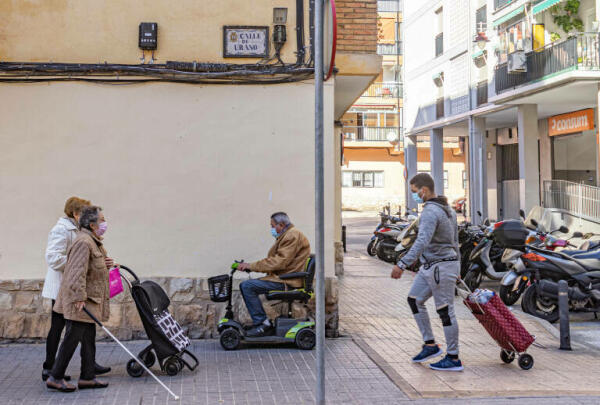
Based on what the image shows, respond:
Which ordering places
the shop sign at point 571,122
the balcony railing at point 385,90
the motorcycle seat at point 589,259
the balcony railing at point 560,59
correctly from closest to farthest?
the motorcycle seat at point 589,259, the balcony railing at point 560,59, the shop sign at point 571,122, the balcony railing at point 385,90

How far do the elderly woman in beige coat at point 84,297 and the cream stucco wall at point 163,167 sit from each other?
Answer: 1.94 metres

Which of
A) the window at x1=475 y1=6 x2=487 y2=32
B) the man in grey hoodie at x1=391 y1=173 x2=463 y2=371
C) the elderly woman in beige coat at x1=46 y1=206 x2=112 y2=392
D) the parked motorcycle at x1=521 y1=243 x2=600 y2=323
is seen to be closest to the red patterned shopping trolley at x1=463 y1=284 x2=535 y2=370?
the man in grey hoodie at x1=391 y1=173 x2=463 y2=371

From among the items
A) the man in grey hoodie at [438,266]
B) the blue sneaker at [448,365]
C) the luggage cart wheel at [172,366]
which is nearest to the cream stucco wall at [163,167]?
the man in grey hoodie at [438,266]

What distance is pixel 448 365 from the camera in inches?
266

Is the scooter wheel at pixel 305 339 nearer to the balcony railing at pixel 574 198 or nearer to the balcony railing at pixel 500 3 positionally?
the balcony railing at pixel 574 198

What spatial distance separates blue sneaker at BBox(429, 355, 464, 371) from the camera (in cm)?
675

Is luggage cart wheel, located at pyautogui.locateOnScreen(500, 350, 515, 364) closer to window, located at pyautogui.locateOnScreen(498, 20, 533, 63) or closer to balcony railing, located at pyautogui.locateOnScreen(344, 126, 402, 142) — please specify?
window, located at pyautogui.locateOnScreen(498, 20, 533, 63)

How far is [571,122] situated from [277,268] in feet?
68.4

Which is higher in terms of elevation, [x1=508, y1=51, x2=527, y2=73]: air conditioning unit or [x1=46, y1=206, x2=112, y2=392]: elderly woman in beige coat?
[x1=508, y1=51, x2=527, y2=73]: air conditioning unit

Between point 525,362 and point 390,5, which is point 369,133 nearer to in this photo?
point 390,5

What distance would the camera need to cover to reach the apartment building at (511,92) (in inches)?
861

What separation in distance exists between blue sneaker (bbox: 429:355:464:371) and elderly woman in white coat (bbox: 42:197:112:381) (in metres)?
3.25

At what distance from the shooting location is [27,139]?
805 cm

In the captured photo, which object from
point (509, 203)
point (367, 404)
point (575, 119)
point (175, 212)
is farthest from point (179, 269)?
point (509, 203)
